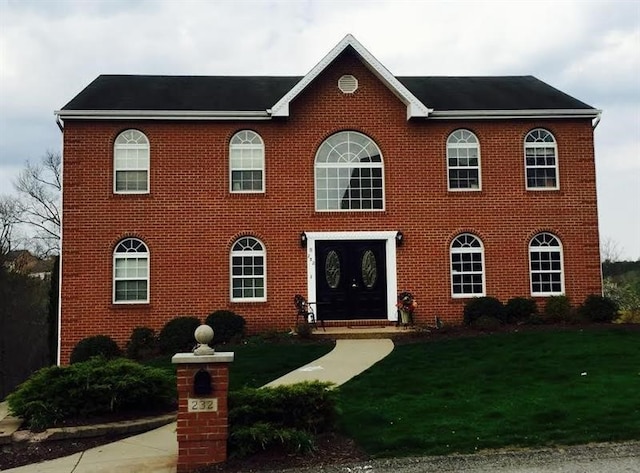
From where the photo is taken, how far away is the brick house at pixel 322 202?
17125 mm

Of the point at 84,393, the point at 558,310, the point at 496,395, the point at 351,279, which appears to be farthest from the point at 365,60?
the point at 84,393

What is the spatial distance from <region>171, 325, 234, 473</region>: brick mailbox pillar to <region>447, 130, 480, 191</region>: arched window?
42.1 feet

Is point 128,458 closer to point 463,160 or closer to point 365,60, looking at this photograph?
point 365,60

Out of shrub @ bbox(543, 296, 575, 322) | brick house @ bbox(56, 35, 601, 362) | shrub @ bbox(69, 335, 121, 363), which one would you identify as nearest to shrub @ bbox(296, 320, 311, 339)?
brick house @ bbox(56, 35, 601, 362)

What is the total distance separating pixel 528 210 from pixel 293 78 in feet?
28.6

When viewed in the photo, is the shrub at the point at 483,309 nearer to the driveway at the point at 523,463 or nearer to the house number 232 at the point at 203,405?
the driveway at the point at 523,463

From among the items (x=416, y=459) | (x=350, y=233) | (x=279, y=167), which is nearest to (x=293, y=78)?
(x=279, y=167)

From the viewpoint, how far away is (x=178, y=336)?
15852 millimetres

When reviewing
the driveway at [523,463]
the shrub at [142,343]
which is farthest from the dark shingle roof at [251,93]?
the driveway at [523,463]

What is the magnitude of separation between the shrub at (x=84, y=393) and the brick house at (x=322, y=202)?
26.3 ft

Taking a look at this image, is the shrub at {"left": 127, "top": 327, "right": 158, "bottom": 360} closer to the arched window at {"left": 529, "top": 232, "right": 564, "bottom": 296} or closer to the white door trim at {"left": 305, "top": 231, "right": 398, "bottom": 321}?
the white door trim at {"left": 305, "top": 231, "right": 398, "bottom": 321}

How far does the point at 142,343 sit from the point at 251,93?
8014 millimetres

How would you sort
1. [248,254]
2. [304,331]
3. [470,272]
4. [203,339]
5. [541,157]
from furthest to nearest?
[541,157], [470,272], [248,254], [304,331], [203,339]

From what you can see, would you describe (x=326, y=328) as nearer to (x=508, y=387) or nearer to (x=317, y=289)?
(x=317, y=289)
